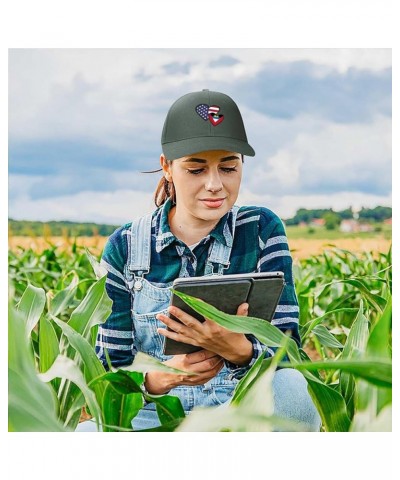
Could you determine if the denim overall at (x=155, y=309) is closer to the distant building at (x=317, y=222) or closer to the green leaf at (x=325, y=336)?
the green leaf at (x=325, y=336)

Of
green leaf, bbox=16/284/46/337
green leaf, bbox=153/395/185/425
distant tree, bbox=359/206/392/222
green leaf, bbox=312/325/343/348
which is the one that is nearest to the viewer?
green leaf, bbox=153/395/185/425

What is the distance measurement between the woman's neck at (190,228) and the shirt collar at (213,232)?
2 centimetres

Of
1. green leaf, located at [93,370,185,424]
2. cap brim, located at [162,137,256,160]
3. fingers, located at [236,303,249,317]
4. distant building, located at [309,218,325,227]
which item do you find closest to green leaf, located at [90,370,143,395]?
green leaf, located at [93,370,185,424]

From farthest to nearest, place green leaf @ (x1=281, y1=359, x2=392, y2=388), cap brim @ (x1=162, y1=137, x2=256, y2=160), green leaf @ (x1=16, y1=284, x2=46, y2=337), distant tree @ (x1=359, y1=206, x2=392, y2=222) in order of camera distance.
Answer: distant tree @ (x1=359, y1=206, x2=392, y2=222)
cap brim @ (x1=162, y1=137, x2=256, y2=160)
green leaf @ (x1=16, y1=284, x2=46, y2=337)
green leaf @ (x1=281, y1=359, x2=392, y2=388)

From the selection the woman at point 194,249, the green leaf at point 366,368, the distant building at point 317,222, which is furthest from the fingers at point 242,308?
the distant building at point 317,222

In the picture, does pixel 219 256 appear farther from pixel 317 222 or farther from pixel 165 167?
pixel 317 222

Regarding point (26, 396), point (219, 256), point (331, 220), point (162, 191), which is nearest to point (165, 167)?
point (162, 191)

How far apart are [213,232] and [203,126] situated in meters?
0.19

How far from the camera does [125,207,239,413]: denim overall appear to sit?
1.16 m

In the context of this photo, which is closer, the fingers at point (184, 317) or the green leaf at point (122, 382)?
the green leaf at point (122, 382)

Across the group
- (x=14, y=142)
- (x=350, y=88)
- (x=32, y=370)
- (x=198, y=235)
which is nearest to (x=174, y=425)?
(x=32, y=370)

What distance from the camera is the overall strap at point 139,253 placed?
1.19 m

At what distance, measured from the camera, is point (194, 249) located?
47.2 inches

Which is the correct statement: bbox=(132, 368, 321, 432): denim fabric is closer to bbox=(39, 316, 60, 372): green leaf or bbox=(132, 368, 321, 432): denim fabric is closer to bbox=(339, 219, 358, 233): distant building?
bbox=(39, 316, 60, 372): green leaf
